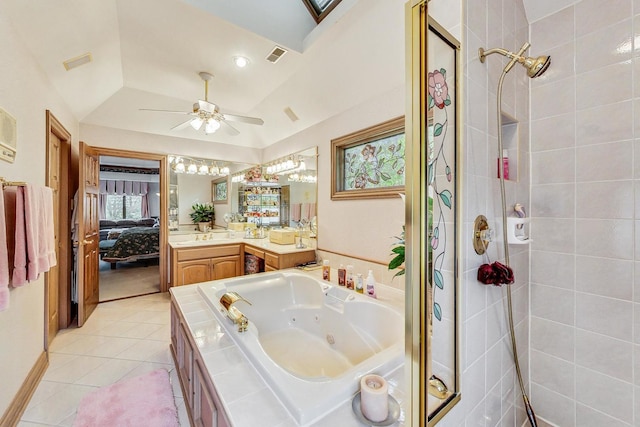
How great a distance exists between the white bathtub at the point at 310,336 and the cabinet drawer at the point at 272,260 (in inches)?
12.9

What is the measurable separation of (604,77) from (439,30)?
1.10 m

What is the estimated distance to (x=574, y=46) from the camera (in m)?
1.36

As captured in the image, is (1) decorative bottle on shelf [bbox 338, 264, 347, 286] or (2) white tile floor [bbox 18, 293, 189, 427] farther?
(1) decorative bottle on shelf [bbox 338, 264, 347, 286]

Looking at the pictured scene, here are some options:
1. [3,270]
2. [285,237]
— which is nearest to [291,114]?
[285,237]

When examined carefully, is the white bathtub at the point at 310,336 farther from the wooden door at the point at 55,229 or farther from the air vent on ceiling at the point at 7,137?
the wooden door at the point at 55,229

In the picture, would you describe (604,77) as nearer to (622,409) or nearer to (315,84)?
(622,409)

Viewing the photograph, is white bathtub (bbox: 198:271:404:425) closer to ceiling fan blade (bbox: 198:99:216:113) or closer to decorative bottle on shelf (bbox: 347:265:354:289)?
decorative bottle on shelf (bbox: 347:265:354:289)

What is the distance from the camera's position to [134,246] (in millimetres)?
4773

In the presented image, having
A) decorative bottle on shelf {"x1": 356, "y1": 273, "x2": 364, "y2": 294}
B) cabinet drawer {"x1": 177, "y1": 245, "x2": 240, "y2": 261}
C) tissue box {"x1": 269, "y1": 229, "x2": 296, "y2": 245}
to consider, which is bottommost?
decorative bottle on shelf {"x1": 356, "y1": 273, "x2": 364, "y2": 294}

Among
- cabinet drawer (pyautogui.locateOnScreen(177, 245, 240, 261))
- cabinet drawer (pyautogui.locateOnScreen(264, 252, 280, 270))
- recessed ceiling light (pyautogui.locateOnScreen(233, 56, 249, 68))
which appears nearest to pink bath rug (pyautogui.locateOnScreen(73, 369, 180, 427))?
cabinet drawer (pyautogui.locateOnScreen(264, 252, 280, 270))

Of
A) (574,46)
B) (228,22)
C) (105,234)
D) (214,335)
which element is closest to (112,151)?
(228,22)

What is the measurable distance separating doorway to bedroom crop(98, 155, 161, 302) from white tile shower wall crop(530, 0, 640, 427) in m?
4.53

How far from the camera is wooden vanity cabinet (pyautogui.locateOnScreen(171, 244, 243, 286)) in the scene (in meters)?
3.21

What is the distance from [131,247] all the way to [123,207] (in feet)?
12.9
